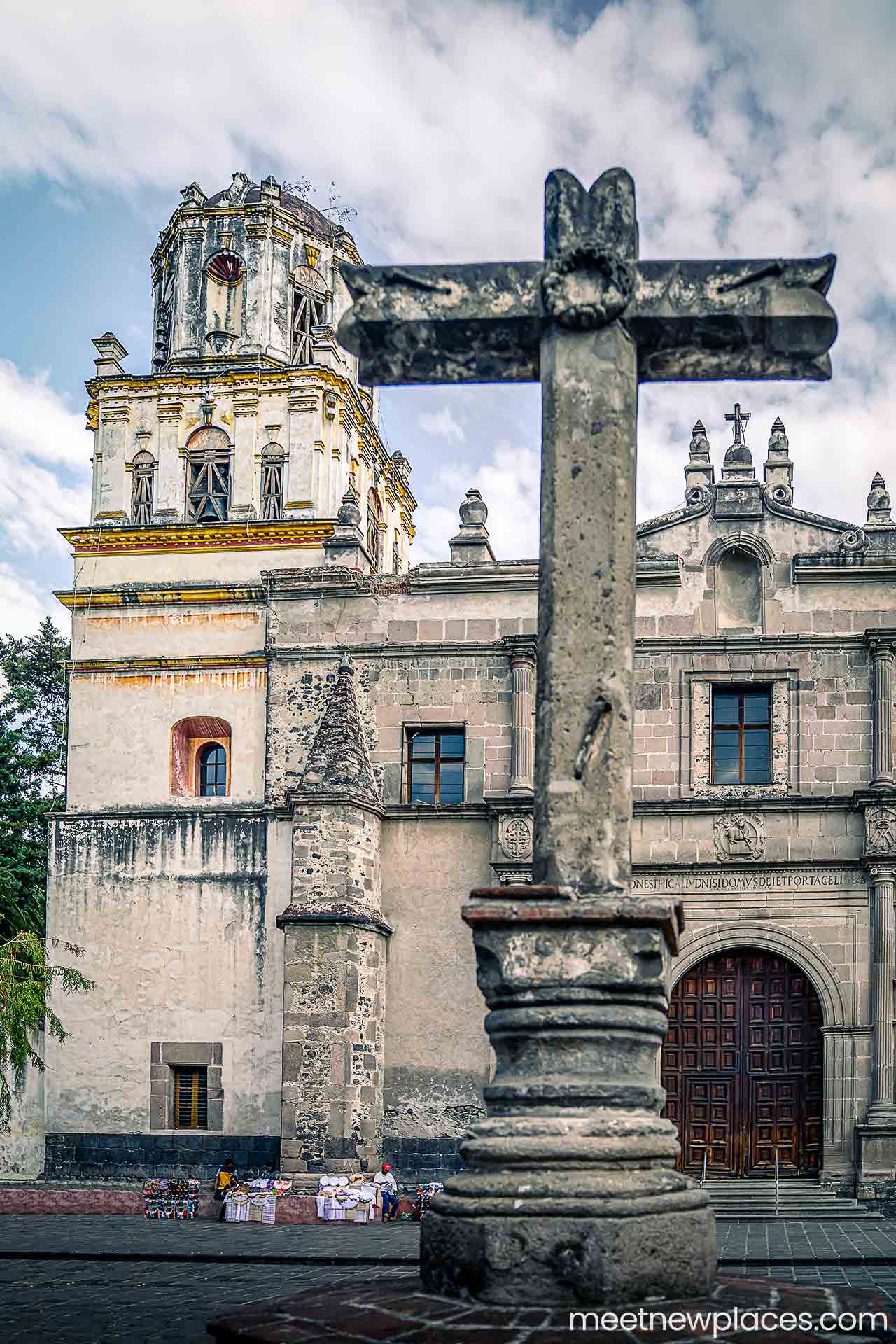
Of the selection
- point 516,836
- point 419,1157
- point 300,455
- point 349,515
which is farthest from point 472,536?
point 419,1157

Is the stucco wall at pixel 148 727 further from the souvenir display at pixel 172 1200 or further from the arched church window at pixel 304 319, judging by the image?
the arched church window at pixel 304 319

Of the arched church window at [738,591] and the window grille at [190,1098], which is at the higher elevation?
the arched church window at [738,591]

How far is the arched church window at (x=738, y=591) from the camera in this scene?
22047mm

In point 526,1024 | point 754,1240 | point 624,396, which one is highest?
point 624,396

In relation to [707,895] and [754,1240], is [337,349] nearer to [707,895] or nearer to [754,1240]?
[707,895]

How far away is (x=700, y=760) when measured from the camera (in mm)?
21594

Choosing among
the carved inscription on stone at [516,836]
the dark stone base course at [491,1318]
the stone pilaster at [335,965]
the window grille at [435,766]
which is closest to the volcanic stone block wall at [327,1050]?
the stone pilaster at [335,965]

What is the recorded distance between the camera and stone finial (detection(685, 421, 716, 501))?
22877mm

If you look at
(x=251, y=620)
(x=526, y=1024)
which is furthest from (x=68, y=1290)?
(x=251, y=620)

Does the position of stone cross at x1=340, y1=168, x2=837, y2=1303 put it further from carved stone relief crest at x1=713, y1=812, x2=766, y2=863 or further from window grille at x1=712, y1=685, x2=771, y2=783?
window grille at x1=712, y1=685, x2=771, y2=783

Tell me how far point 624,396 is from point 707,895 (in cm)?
1554

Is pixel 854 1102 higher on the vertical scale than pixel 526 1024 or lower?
lower

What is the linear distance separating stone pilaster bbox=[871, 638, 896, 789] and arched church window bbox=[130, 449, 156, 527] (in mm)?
12100

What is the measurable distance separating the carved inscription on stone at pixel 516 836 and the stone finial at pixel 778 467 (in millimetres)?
5818
